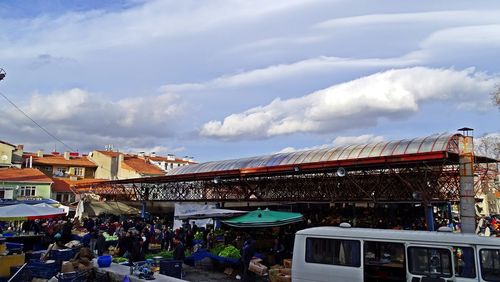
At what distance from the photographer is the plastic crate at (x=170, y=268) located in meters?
11.1

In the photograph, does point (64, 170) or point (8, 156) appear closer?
point (8, 156)

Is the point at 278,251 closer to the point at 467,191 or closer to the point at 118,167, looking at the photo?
the point at 467,191

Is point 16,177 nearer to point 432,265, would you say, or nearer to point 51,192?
point 51,192

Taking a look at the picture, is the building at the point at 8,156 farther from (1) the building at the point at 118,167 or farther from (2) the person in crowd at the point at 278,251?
(2) the person in crowd at the point at 278,251

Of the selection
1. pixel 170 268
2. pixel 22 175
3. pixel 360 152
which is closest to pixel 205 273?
pixel 170 268

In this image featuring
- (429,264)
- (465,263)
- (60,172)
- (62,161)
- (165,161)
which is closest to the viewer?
(465,263)

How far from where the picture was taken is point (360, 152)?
21.5m

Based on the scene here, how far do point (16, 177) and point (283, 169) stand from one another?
103 ft

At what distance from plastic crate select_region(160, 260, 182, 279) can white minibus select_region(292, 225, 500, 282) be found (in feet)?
12.0

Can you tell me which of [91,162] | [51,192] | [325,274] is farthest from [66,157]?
[325,274]

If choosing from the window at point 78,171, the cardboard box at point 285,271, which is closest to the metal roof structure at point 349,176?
the cardboard box at point 285,271

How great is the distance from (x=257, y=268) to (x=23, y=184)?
35.0 meters

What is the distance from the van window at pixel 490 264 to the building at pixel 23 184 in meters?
39.2

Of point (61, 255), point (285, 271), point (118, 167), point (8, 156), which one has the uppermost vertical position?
point (8, 156)
